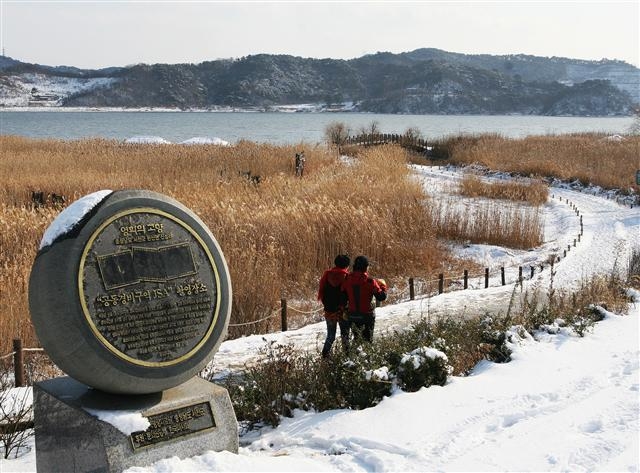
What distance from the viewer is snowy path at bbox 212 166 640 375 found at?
9.52m

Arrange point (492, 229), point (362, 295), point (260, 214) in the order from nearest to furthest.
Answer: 1. point (362, 295)
2. point (260, 214)
3. point (492, 229)

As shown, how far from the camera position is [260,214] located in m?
14.3

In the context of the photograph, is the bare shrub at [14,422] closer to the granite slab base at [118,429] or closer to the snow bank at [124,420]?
the granite slab base at [118,429]

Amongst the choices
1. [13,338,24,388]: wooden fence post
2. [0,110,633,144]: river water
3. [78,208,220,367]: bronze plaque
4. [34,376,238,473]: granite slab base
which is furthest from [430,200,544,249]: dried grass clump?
[0,110,633,144]: river water

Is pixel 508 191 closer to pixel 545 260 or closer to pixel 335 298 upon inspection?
pixel 545 260

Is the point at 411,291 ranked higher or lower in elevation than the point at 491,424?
lower

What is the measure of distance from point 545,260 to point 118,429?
41.1 ft

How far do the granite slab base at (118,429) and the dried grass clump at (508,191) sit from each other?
65.0 ft

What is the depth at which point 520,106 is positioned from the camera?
196 metres

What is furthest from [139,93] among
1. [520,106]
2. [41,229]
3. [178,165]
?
[41,229]

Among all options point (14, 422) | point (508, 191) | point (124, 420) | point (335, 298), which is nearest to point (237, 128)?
point (508, 191)

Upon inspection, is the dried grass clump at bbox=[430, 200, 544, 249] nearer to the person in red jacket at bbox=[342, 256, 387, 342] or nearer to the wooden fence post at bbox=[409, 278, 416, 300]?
the wooden fence post at bbox=[409, 278, 416, 300]

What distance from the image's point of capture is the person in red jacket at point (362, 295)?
819 centimetres

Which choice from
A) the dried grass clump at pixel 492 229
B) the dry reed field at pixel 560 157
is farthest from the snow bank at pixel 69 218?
the dry reed field at pixel 560 157
